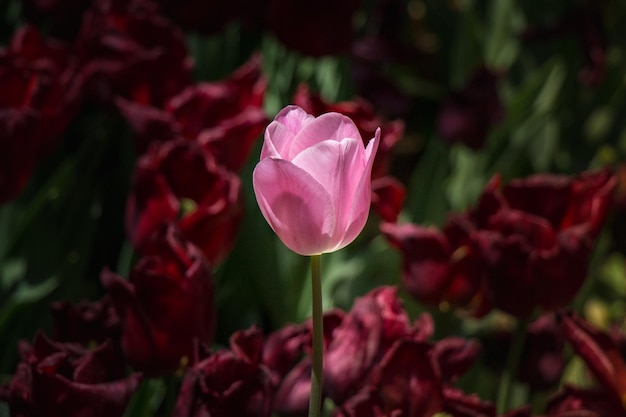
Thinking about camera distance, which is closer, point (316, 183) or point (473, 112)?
point (316, 183)

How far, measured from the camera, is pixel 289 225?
16.0 inches

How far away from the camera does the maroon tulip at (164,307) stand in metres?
0.57

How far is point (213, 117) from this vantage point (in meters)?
0.79

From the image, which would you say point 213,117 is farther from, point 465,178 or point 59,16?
point 465,178

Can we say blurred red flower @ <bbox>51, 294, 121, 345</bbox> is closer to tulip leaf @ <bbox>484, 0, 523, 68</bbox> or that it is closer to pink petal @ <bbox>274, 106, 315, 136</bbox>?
pink petal @ <bbox>274, 106, 315, 136</bbox>

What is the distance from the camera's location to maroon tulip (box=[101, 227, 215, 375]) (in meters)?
0.57

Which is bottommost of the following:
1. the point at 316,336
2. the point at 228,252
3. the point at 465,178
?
the point at 465,178

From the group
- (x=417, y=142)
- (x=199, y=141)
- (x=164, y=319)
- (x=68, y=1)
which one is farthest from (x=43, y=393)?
(x=417, y=142)

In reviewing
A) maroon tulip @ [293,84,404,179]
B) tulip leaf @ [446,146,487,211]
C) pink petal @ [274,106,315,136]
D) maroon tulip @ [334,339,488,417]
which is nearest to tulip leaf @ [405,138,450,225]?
tulip leaf @ [446,146,487,211]

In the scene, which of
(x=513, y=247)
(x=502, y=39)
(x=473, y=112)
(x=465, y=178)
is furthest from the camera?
(x=502, y=39)

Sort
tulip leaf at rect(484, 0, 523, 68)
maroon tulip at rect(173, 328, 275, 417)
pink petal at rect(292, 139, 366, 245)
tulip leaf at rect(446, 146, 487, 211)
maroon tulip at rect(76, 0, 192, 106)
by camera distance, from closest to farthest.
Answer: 1. pink petal at rect(292, 139, 366, 245)
2. maroon tulip at rect(173, 328, 275, 417)
3. maroon tulip at rect(76, 0, 192, 106)
4. tulip leaf at rect(446, 146, 487, 211)
5. tulip leaf at rect(484, 0, 523, 68)

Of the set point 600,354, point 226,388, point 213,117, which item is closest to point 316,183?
point 226,388

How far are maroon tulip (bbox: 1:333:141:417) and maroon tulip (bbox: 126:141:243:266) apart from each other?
158 mm

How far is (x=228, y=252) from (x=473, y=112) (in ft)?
1.11
